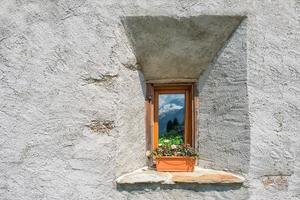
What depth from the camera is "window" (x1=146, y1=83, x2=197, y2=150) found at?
3711mm

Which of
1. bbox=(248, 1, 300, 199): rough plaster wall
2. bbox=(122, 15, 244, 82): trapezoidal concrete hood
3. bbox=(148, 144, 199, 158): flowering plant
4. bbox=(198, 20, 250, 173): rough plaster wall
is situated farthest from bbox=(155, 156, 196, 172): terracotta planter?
bbox=(122, 15, 244, 82): trapezoidal concrete hood

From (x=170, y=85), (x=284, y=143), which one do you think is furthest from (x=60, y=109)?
(x=284, y=143)

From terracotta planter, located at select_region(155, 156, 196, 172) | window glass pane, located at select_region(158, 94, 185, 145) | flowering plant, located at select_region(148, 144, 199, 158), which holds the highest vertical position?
window glass pane, located at select_region(158, 94, 185, 145)

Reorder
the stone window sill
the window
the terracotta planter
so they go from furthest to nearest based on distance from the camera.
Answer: the window
the terracotta planter
the stone window sill

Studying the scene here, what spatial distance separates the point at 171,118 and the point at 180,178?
91 centimetres

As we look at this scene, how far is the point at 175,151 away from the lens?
354 cm

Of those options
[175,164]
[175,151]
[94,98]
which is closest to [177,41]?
[94,98]

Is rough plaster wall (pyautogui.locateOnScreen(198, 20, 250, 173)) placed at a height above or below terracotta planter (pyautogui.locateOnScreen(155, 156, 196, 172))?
above

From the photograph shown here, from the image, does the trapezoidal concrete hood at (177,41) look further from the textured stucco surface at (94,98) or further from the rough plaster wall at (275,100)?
the rough plaster wall at (275,100)

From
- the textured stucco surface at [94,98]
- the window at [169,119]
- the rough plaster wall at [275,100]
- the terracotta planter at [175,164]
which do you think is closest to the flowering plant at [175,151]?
the terracotta planter at [175,164]

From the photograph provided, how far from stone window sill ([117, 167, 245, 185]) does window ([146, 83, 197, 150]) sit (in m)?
0.45

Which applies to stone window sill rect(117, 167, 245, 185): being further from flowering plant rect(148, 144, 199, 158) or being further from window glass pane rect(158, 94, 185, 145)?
window glass pane rect(158, 94, 185, 145)

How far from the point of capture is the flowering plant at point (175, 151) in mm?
3502

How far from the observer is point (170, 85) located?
12.4ft
